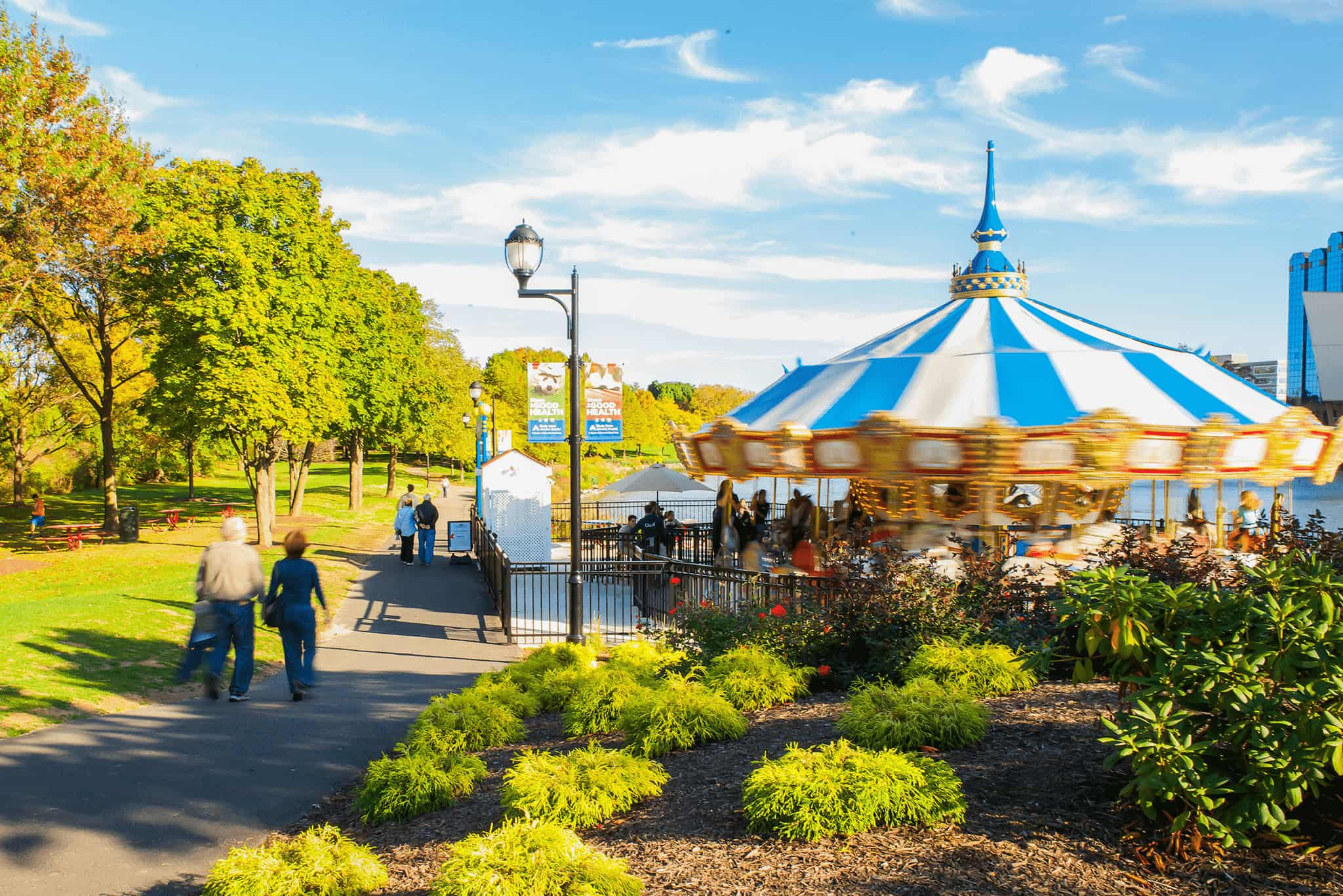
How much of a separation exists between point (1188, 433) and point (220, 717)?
9.87m

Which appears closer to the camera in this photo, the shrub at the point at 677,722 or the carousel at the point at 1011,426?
the shrub at the point at 677,722

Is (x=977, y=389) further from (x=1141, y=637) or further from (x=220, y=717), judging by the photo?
(x=220, y=717)

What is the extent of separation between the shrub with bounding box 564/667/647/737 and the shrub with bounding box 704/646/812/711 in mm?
619

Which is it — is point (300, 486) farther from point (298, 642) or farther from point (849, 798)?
point (849, 798)

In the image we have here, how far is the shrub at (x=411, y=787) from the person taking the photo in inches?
210

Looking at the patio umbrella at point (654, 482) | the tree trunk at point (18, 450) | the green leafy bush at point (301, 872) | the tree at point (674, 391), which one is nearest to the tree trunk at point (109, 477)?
the tree trunk at point (18, 450)

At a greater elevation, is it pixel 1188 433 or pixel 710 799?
pixel 1188 433

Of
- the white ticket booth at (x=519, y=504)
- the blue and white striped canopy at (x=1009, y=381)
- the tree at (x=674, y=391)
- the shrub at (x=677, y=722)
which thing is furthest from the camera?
the tree at (x=674, y=391)

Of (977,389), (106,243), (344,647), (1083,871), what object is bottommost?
(344,647)

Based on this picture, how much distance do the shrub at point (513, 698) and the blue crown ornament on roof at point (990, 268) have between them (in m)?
8.83

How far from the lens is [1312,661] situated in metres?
3.44

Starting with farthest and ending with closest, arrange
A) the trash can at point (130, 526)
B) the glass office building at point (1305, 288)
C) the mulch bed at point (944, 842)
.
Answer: the glass office building at point (1305, 288) → the trash can at point (130, 526) → the mulch bed at point (944, 842)

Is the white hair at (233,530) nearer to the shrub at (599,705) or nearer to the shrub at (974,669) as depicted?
the shrub at (599,705)

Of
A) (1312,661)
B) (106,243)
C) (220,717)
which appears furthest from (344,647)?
(106,243)
